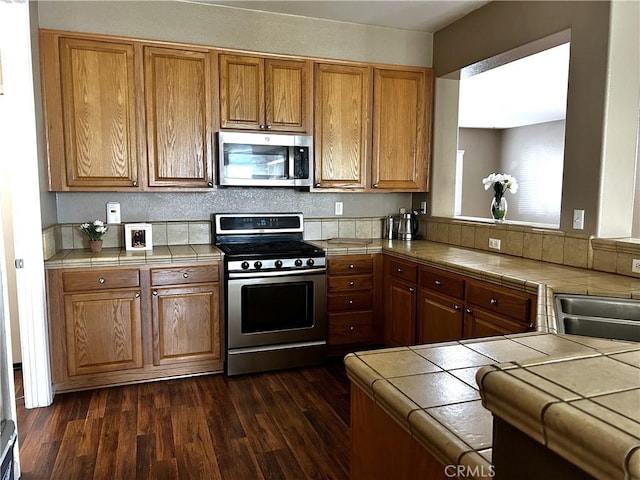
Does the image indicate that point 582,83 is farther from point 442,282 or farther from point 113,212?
point 113,212

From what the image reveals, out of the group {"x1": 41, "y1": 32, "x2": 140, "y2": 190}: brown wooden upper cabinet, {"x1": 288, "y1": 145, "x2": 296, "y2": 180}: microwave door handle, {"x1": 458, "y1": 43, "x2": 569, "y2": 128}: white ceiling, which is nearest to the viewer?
{"x1": 41, "y1": 32, "x2": 140, "y2": 190}: brown wooden upper cabinet

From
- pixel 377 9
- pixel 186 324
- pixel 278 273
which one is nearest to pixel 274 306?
pixel 278 273

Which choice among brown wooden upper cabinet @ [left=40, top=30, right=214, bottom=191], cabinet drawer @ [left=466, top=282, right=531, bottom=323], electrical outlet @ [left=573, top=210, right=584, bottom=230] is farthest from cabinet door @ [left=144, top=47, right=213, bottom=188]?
electrical outlet @ [left=573, top=210, right=584, bottom=230]

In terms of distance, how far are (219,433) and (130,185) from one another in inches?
69.3

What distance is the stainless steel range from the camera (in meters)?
3.22

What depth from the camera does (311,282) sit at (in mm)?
3412

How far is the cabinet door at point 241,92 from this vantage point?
3.38m

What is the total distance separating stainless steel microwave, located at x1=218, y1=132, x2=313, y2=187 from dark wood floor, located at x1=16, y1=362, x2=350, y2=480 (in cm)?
142

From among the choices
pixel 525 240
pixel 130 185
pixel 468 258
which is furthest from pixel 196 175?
pixel 525 240

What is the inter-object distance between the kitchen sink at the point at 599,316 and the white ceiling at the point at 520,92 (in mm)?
1942

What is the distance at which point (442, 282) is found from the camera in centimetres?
302

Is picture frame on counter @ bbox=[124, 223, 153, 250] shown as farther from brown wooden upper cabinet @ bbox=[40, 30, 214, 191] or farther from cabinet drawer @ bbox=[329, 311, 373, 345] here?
cabinet drawer @ bbox=[329, 311, 373, 345]

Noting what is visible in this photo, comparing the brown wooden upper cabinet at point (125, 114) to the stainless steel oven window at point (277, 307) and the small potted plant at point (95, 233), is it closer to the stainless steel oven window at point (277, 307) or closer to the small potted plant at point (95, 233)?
the small potted plant at point (95, 233)

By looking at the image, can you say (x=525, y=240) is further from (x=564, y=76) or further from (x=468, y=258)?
(x=564, y=76)
